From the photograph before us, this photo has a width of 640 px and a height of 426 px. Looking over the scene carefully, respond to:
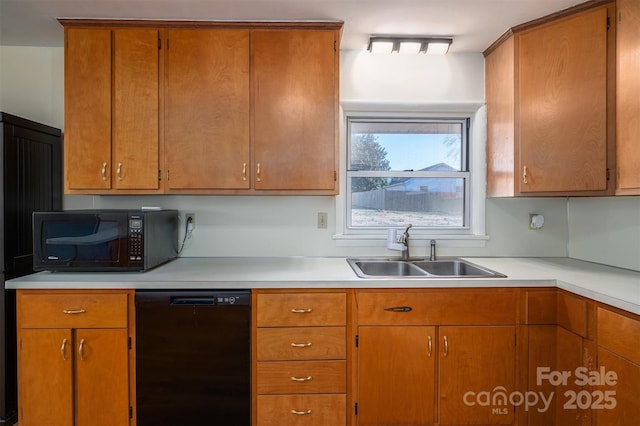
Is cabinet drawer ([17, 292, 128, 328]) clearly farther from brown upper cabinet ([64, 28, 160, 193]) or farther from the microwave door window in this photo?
brown upper cabinet ([64, 28, 160, 193])

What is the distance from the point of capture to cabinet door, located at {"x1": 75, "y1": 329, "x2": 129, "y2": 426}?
5.74 feet

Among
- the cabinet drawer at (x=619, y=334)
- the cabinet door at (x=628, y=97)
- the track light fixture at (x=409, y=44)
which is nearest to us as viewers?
the cabinet drawer at (x=619, y=334)

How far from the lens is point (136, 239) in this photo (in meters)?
1.89

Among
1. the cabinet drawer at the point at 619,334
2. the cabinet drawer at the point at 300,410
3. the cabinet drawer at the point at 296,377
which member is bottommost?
the cabinet drawer at the point at 300,410

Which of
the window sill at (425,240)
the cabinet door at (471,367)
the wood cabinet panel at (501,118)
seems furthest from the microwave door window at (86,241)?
the wood cabinet panel at (501,118)

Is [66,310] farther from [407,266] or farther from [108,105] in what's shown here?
[407,266]

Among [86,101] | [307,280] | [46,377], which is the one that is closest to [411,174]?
[307,280]

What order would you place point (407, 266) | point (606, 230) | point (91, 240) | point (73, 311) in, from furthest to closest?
point (407, 266)
point (606, 230)
point (91, 240)
point (73, 311)

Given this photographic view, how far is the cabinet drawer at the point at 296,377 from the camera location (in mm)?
1783

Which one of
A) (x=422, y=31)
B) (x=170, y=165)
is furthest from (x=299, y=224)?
(x=422, y=31)

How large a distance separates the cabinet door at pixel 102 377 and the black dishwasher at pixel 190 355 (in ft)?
0.25

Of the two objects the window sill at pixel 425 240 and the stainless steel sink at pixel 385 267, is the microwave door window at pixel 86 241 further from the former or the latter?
the stainless steel sink at pixel 385 267

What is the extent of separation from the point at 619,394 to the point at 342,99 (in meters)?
2.12

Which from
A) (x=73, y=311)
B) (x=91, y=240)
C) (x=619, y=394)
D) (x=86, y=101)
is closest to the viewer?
(x=619, y=394)
